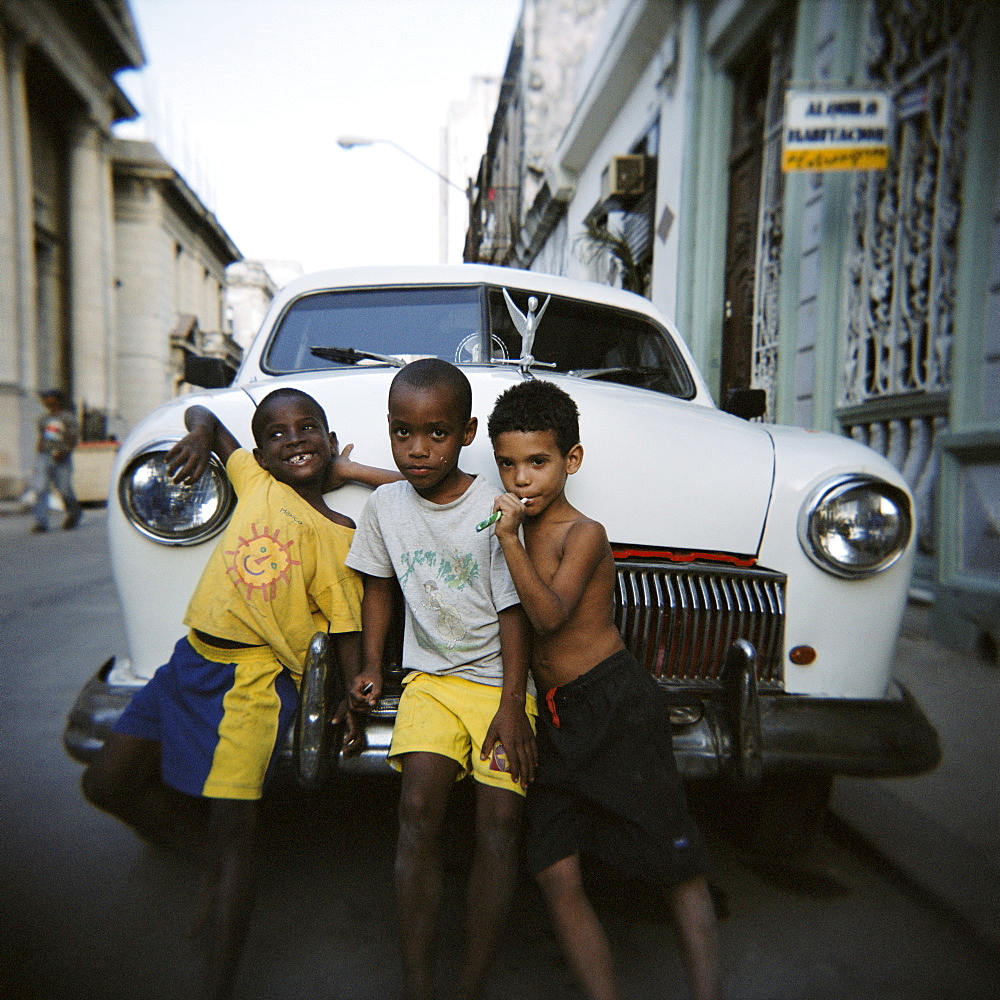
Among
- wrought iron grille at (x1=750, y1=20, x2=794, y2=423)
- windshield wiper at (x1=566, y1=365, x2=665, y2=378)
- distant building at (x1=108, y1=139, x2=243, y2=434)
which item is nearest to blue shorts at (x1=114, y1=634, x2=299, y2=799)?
windshield wiper at (x1=566, y1=365, x2=665, y2=378)

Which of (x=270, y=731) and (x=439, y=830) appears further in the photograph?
(x=270, y=731)

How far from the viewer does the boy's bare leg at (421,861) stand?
1.33m

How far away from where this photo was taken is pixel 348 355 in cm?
249

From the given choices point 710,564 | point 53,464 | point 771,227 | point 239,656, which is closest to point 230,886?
point 239,656

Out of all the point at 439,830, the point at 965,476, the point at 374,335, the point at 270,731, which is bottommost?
the point at 439,830

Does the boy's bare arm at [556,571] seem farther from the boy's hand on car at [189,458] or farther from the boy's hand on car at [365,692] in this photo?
the boy's hand on car at [189,458]

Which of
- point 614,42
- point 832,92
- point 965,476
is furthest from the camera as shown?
point 614,42

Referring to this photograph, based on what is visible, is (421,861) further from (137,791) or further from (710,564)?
(710,564)

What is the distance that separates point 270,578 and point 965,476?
11.1 feet

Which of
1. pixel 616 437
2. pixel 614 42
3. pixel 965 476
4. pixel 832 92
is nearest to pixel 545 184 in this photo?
pixel 614 42

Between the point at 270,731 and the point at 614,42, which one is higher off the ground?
the point at 614,42

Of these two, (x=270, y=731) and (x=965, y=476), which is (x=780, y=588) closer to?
(x=270, y=731)

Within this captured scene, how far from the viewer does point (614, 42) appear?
29.3ft

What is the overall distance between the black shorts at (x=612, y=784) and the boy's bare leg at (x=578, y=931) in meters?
0.03
